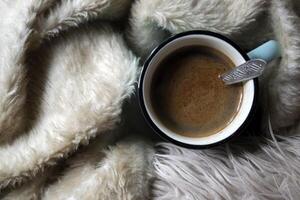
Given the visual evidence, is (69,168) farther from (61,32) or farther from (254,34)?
(254,34)

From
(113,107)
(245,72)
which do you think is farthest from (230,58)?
(113,107)

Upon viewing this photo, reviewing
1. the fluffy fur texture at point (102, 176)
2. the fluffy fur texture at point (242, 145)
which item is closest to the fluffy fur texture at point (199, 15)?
the fluffy fur texture at point (242, 145)

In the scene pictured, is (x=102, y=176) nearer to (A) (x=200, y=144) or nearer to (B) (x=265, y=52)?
(A) (x=200, y=144)

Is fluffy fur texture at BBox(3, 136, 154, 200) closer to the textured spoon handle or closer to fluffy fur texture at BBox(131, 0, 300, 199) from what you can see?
fluffy fur texture at BBox(131, 0, 300, 199)

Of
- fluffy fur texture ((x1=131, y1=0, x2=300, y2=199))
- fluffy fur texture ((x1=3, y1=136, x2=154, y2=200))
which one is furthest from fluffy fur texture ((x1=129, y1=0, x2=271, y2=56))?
fluffy fur texture ((x1=3, y1=136, x2=154, y2=200))

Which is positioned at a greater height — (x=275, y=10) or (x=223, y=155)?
(x=275, y=10)

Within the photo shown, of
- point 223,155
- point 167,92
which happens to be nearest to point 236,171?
point 223,155
